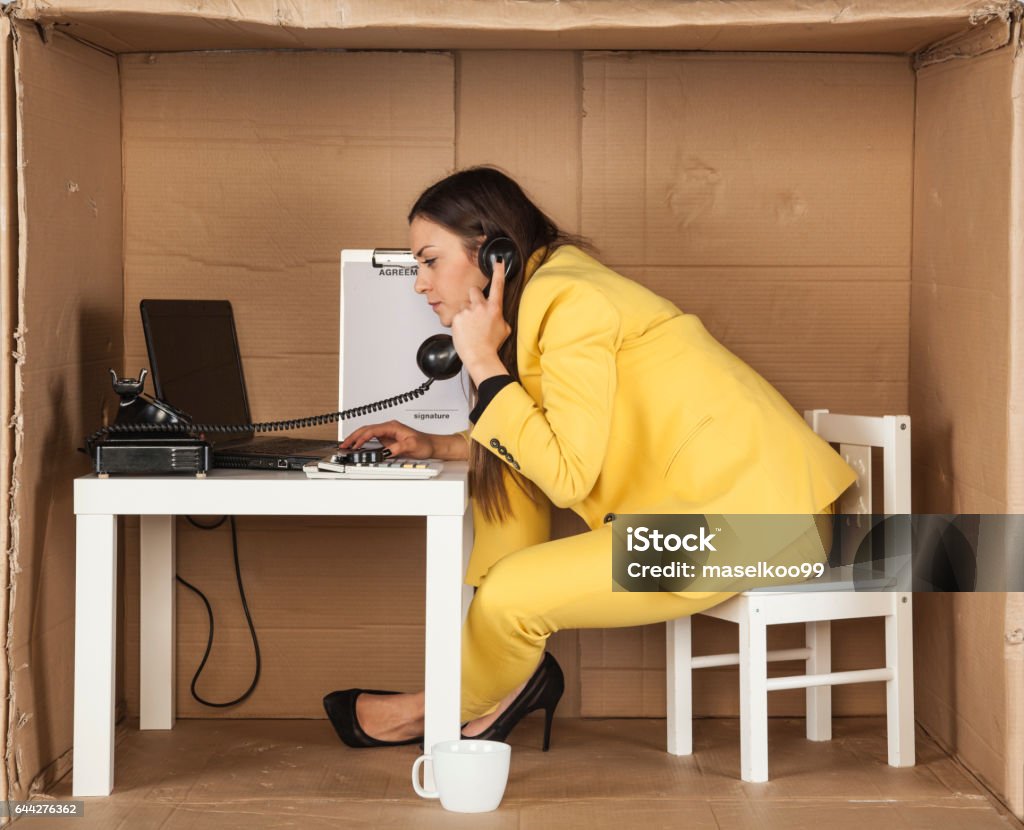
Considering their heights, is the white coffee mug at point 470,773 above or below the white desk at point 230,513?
below

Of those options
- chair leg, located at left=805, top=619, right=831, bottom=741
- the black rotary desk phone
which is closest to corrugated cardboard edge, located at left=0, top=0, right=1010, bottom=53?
the black rotary desk phone

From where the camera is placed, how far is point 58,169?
6.94 ft

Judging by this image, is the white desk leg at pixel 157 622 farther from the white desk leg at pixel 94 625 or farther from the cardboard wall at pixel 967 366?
the cardboard wall at pixel 967 366

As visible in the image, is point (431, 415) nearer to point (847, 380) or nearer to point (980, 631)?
point (847, 380)

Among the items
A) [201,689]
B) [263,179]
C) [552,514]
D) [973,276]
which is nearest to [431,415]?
[552,514]

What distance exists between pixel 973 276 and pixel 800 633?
85 centimetres

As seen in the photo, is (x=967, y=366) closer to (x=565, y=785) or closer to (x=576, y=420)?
(x=576, y=420)

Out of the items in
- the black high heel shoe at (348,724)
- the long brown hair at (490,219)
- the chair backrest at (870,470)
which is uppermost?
the long brown hair at (490,219)

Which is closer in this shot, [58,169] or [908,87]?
[58,169]

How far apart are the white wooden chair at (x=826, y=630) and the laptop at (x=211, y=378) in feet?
2.60

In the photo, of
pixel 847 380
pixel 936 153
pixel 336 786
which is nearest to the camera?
pixel 336 786

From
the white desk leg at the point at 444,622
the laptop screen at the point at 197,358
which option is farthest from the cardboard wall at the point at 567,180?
the white desk leg at the point at 444,622

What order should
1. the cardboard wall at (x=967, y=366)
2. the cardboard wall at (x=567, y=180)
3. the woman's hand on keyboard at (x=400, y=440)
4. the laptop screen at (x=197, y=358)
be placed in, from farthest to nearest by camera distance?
1. the cardboard wall at (x=567, y=180)
2. the woman's hand on keyboard at (x=400, y=440)
3. the laptop screen at (x=197, y=358)
4. the cardboard wall at (x=967, y=366)

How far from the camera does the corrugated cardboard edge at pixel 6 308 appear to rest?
1.92 metres
